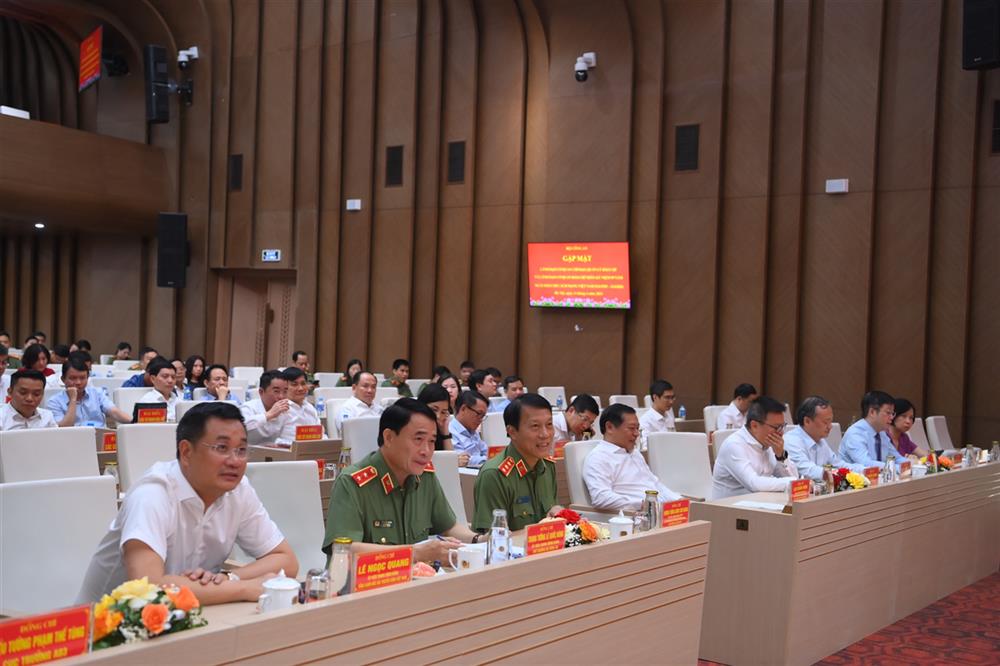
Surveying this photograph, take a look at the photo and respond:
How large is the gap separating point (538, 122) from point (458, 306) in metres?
2.55

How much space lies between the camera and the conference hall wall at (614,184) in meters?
9.53

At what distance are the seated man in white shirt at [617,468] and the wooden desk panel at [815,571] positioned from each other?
0.53 meters

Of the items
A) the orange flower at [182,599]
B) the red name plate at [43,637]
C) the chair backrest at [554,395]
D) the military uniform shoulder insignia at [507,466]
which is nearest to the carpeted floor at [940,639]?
the military uniform shoulder insignia at [507,466]

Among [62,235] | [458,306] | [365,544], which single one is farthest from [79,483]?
[62,235]

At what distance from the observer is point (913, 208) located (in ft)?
31.5

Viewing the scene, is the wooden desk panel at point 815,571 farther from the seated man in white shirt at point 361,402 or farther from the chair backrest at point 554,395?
the chair backrest at point 554,395

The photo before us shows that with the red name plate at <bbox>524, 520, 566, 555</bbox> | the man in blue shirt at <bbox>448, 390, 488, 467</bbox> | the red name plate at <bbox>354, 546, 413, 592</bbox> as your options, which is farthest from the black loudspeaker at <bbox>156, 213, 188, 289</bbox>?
the red name plate at <bbox>354, 546, 413, 592</bbox>

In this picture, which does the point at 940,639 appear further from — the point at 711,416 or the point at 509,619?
the point at 711,416

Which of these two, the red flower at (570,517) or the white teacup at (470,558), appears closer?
the white teacup at (470,558)

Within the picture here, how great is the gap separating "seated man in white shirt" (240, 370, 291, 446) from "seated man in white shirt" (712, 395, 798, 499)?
2.82 meters

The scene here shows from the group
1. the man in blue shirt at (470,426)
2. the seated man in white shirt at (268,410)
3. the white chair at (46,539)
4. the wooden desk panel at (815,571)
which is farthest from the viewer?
the seated man in white shirt at (268,410)

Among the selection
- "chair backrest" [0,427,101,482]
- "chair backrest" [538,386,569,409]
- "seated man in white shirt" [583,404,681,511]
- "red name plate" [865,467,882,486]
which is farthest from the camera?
"chair backrest" [538,386,569,409]

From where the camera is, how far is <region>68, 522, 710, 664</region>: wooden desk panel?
194cm

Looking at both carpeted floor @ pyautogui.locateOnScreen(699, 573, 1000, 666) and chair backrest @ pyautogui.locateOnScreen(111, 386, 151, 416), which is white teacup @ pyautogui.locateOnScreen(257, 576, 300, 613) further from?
chair backrest @ pyautogui.locateOnScreen(111, 386, 151, 416)
